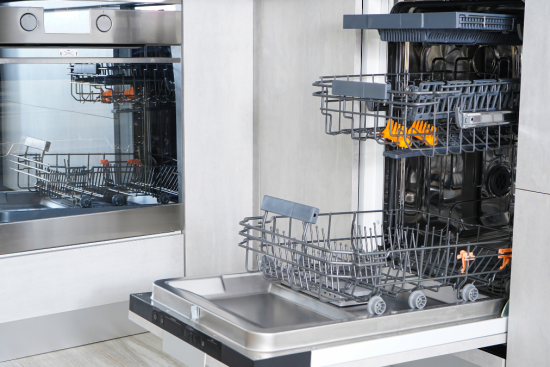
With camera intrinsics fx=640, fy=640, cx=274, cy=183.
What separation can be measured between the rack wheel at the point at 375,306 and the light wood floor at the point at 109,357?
3.35 ft

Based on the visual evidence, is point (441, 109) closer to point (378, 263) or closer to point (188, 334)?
point (378, 263)

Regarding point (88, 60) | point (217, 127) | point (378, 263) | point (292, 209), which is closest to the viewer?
point (378, 263)

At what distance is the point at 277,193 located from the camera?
2.17m

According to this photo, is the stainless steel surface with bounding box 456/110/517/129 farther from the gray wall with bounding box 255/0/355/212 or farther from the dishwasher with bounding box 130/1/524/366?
the gray wall with bounding box 255/0/355/212

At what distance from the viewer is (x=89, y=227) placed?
2.08m

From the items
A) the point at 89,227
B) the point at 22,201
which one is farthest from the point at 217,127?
the point at 22,201

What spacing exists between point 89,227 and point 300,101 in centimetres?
80

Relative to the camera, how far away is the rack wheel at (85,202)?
208cm

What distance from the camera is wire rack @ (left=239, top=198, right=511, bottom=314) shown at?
1.24m

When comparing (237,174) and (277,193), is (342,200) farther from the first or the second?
(237,174)

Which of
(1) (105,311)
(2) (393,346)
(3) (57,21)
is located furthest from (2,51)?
(2) (393,346)

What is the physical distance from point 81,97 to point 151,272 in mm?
637

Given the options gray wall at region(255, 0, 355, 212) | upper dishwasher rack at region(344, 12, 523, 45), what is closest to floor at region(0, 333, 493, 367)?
gray wall at region(255, 0, 355, 212)

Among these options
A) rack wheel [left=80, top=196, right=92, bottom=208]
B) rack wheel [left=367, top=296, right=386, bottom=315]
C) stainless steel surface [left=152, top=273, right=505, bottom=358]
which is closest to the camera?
stainless steel surface [left=152, top=273, right=505, bottom=358]
